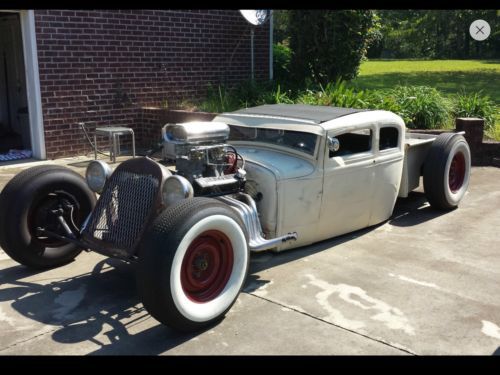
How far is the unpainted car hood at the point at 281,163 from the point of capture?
16.1 feet

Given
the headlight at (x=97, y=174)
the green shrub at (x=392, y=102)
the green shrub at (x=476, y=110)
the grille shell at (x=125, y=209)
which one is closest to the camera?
the grille shell at (x=125, y=209)

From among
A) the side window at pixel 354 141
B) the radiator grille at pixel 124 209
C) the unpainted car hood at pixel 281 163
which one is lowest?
the radiator grille at pixel 124 209

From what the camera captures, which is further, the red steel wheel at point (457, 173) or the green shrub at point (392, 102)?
the green shrub at point (392, 102)

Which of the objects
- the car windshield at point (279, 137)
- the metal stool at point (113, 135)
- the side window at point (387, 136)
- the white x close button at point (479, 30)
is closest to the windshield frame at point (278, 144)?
the car windshield at point (279, 137)

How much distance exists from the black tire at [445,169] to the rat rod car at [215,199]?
25 mm

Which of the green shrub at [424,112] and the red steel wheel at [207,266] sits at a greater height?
the green shrub at [424,112]

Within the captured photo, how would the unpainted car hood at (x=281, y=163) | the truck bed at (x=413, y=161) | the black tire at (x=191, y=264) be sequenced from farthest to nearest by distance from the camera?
the truck bed at (x=413, y=161) → the unpainted car hood at (x=281, y=163) → the black tire at (x=191, y=264)

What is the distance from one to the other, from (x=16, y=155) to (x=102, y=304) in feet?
21.2

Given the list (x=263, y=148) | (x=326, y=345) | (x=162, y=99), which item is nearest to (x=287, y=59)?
(x=162, y=99)

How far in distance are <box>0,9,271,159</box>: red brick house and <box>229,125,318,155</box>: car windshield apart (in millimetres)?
5133

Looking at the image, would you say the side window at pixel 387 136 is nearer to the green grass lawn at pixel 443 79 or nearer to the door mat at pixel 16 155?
the door mat at pixel 16 155

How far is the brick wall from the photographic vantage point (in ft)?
31.4

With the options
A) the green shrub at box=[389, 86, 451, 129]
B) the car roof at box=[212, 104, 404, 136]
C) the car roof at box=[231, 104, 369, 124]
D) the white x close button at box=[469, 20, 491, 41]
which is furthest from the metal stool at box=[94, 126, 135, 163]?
the white x close button at box=[469, 20, 491, 41]

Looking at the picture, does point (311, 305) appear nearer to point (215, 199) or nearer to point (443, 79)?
point (215, 199)
